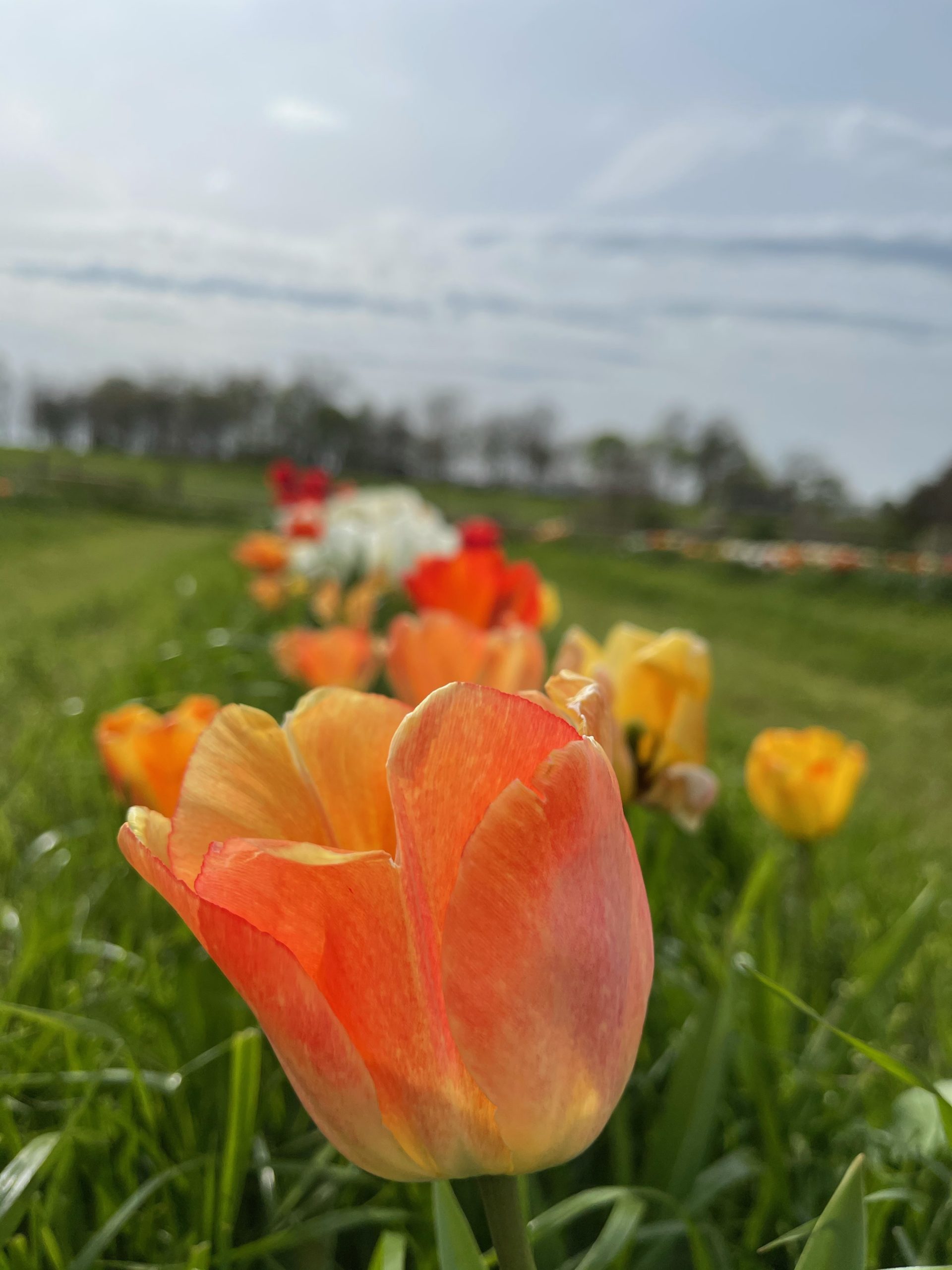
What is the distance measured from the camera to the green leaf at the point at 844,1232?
333 mm

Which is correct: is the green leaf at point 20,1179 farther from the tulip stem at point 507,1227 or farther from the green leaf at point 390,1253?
the tulip stem at point 507,1227

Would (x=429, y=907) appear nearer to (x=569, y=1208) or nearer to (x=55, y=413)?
(x=569, y=1208)

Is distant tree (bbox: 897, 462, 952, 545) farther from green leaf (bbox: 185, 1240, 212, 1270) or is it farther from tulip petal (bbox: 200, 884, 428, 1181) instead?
tulip petal (bbox: 200, 884, 428, 1181)

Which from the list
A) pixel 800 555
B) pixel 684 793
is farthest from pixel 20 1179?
pixel 800 555

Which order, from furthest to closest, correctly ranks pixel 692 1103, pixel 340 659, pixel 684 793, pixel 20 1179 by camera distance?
pixel 340 659 → pixel 684 793 → pixel 692 1103 → pixel 20 1179

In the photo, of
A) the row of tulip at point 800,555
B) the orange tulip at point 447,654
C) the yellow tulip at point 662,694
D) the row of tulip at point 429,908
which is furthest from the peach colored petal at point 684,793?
the row of tulip at point 800,555

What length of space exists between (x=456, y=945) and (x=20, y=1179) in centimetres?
37

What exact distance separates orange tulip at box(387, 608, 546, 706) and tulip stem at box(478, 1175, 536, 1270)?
45 centimetres

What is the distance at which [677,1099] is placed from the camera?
667 mm

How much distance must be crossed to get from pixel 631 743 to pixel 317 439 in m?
46.3

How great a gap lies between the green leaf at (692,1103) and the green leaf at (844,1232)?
333mm

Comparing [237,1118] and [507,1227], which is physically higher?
[507,1227]

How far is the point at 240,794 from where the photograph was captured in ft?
1.21

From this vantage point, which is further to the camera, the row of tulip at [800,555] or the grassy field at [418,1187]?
the row of tulip at [800,555]
